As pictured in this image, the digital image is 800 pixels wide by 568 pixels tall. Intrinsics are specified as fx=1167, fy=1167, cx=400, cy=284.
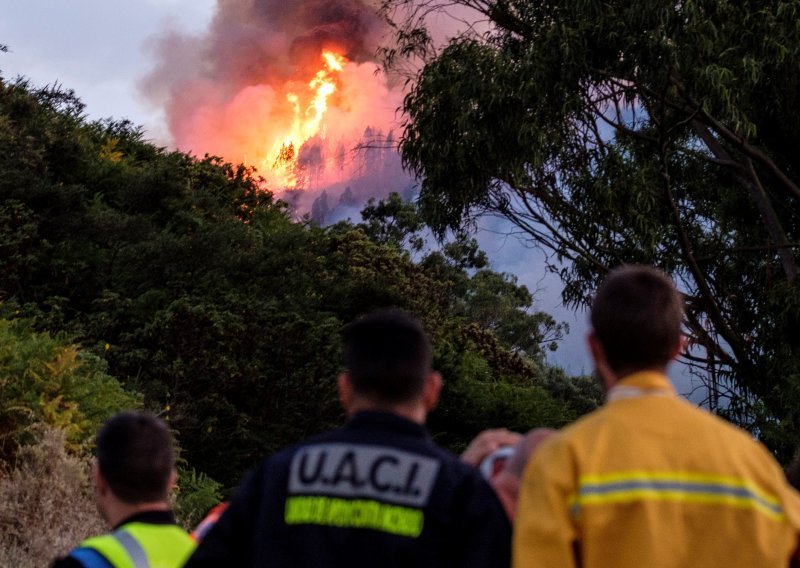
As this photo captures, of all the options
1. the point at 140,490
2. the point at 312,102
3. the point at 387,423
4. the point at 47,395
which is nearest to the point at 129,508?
the point at 140,490

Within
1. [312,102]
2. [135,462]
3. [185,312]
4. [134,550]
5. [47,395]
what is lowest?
[134,550]

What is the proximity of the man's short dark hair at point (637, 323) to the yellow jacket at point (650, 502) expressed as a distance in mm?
170

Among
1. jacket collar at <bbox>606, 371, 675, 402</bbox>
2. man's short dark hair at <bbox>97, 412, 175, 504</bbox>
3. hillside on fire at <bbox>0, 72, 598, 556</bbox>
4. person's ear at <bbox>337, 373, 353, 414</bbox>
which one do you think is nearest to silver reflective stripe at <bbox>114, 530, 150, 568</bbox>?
man's short dark hair at <bbox>97, 412, 175, 504</bbox>

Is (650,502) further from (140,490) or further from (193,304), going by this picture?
(193,304)

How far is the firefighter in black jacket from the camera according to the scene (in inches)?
98.0

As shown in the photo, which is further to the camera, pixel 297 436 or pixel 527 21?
pixel 527 21

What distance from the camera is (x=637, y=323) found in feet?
8.55

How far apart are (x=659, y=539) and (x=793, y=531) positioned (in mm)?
328

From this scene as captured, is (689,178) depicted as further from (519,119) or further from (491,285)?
(491,285)

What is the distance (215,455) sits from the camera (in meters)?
15.2

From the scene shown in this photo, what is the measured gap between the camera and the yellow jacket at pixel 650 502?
2.43m

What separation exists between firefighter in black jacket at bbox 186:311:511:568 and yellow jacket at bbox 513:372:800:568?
146 mm

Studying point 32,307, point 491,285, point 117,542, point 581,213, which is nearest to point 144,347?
point 32,307

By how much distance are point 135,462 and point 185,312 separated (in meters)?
13.5
